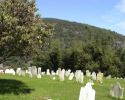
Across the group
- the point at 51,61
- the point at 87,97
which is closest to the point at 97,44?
the point at 51,61

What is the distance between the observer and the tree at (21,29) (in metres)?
26.5

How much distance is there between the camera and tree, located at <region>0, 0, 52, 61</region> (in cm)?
2655

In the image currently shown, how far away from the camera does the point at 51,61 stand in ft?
262

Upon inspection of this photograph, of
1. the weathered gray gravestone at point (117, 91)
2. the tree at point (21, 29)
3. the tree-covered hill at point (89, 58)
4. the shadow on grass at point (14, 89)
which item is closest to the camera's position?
the tree at point (21, 29)

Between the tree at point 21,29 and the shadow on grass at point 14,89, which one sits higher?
the tree at point 21,29

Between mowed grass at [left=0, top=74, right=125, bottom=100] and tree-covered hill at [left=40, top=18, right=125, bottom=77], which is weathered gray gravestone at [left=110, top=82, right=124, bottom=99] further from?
tree-covered hill at [left=40, top=18, right=125, bottom=77]

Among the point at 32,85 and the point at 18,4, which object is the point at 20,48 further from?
the point at 32,85

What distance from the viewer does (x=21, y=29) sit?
87.0 feet

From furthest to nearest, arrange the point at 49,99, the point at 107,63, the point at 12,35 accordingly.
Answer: the point at 107,63 → the point at 12,35 → the point at 49,99

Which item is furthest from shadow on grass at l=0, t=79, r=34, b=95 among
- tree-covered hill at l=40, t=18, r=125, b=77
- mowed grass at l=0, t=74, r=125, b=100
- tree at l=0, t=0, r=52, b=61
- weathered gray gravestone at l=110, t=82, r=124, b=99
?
tree-covered hill at l=40, t=18, r=125, b=77

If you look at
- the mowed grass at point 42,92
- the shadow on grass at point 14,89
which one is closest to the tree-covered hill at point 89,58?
the mowed grass at point 42,92

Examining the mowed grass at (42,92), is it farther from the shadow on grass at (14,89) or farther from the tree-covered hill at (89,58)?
the tree-covered hill at (89,58)

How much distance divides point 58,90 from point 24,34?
18.9 ft

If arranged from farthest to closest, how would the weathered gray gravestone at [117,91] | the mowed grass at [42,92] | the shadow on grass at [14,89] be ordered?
the weathered gray gravestone at [117,91] → the shadow on grass at [14,89] → the mowed grass at [42,92]
